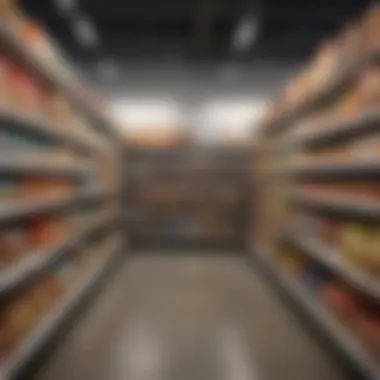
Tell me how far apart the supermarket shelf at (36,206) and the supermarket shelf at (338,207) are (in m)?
2.02

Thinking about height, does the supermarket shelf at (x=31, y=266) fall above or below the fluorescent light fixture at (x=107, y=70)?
below

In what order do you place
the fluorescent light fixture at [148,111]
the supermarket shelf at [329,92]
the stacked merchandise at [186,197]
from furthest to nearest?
the fluorescent light fixture at [148,111] < the stacked merchandise at [186,197] < the supermarket shelf at [329,92]

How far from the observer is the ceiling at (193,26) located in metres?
6.91

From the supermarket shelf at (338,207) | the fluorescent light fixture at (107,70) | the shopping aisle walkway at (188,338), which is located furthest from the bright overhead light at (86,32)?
the supermarket shelf at (338,207)

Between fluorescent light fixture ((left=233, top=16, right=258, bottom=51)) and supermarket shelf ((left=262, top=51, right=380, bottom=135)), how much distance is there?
202 centimetres

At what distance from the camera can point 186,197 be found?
328 inches

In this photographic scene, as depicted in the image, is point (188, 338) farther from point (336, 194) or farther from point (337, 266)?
point (336, 194)

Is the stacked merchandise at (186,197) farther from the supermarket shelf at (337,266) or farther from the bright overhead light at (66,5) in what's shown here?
the supermarket shelf at (337,266)

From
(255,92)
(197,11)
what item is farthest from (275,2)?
(255,92)

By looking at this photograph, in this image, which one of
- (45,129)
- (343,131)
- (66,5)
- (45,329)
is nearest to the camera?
(45,329)

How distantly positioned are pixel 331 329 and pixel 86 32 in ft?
21.3

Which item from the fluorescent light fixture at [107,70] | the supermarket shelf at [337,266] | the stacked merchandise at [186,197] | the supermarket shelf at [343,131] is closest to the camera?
the supermarket shelf at [337,266]

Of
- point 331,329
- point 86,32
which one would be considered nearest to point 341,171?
point 331,329

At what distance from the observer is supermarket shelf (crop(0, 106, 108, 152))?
2.75 meters
